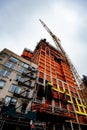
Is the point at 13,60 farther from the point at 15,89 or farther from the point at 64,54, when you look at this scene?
the point at 64,54

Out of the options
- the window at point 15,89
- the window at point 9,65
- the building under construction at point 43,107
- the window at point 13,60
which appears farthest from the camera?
the window at point 13,60

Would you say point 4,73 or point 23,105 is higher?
point 4,73

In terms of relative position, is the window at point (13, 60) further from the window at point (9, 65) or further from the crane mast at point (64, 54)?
the crane mast at point (64, 54)

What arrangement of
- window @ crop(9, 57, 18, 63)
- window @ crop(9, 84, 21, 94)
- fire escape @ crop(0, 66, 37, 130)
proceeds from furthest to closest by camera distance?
window @ crop(9, 57, 18, 63), window @ crop(9, 84, 21, 94), fire escape @ crop(0, 66, 37, 130)

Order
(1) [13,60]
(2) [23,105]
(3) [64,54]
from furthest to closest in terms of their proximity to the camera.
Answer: (3) [64,54] < (1) [13,60] < (2) [23,105]

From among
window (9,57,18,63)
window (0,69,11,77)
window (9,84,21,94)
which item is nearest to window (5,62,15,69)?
window (9,57,18,63)

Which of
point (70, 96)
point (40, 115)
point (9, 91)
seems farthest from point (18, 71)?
point (70, 96)

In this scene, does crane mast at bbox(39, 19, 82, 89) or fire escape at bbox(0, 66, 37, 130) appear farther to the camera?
crane mast at bbox(39, 19, 82, 89)

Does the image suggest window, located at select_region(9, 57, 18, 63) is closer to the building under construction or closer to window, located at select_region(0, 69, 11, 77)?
the building under construction

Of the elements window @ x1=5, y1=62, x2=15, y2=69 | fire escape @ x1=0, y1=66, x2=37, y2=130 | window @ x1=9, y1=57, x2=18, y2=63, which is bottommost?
fire escape @ x1=0, y1=66, x2=37, y2=130

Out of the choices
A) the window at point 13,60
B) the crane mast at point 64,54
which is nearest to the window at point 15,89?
the window at point 13,60

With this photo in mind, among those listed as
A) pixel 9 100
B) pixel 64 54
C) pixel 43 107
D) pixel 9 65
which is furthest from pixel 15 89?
pixel 64 54

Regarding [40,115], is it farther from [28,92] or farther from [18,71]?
[18,71]

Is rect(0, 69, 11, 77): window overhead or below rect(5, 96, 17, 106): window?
overhead
